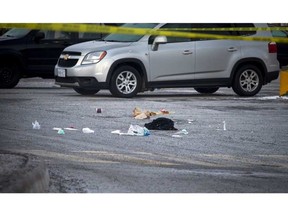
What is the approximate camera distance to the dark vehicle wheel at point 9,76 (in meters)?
7.66

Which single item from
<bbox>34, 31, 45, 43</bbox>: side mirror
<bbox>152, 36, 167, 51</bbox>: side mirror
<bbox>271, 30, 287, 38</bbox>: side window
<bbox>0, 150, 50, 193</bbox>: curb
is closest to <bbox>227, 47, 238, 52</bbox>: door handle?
<bbox>271, 30, 287, 38</bbox>: side window

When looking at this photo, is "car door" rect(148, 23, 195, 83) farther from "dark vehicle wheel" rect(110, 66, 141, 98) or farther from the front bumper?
the front bumper

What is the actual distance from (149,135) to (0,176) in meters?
1.90

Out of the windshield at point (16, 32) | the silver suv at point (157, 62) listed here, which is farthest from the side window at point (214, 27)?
the windshield at point (16, 32)

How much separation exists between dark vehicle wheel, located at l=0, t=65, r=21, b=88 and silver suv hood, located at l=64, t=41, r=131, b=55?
551 mm

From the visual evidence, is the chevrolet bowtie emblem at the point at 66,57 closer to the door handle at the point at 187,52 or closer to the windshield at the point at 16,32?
the windshield at the point at 16,32

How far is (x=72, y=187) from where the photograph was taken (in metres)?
6.40

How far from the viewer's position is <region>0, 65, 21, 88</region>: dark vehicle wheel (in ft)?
25.1

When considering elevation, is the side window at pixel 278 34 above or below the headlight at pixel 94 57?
above

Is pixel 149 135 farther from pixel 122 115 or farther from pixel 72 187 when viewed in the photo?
pixel 72 187

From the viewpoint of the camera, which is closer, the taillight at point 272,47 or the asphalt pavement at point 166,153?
the asphalt pavement at point 166,153

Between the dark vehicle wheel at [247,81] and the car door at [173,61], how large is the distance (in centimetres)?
47
